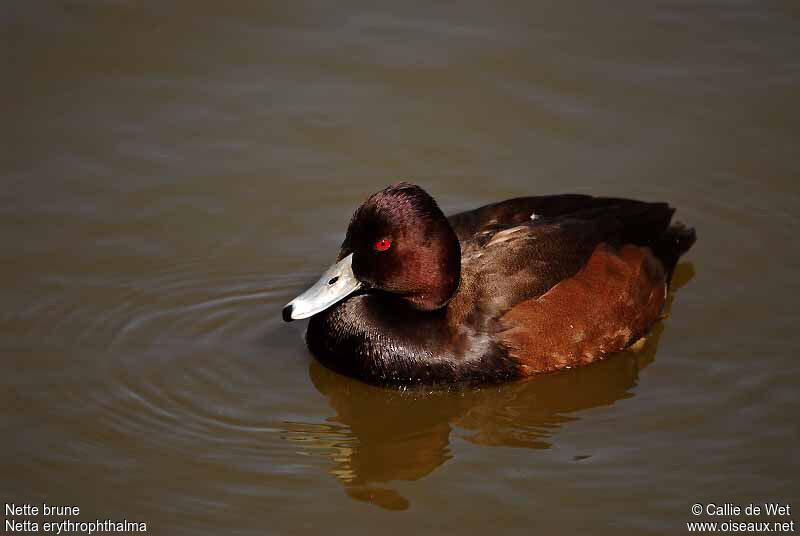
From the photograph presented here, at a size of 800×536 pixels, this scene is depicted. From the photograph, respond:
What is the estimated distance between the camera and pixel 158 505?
551 cm

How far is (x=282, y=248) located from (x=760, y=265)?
305 cm

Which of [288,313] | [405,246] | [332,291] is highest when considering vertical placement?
[405,246]

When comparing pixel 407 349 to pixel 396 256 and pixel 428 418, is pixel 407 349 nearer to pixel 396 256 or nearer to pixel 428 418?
pixel 428 418

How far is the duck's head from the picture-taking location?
626cm

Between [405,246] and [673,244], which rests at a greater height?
[405,246]

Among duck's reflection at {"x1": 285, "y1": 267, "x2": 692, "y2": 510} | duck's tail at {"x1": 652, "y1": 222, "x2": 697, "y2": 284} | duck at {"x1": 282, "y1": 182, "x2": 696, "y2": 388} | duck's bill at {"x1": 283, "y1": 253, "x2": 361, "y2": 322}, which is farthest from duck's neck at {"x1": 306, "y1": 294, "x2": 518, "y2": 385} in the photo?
duck's tail at {"x1": 652, "y1": 222, "x2": 697, "y2": 284}

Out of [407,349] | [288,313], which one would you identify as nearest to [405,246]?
[407,349]

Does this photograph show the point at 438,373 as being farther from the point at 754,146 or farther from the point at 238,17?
the point at 238,17

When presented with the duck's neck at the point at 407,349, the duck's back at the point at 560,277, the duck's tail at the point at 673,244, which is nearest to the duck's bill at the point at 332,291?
the duck's neck at the point at 407,349

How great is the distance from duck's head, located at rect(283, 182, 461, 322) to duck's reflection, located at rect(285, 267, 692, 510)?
20.5 inches

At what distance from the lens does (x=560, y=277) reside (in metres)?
6.70

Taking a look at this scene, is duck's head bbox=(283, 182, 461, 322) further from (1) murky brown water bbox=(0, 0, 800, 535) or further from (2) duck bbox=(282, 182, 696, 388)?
(1) murky brown water bbox=(0, 0, 800, 535)

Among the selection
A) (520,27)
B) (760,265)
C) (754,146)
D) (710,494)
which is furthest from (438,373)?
(520,27)

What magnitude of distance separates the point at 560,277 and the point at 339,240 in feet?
5.61
